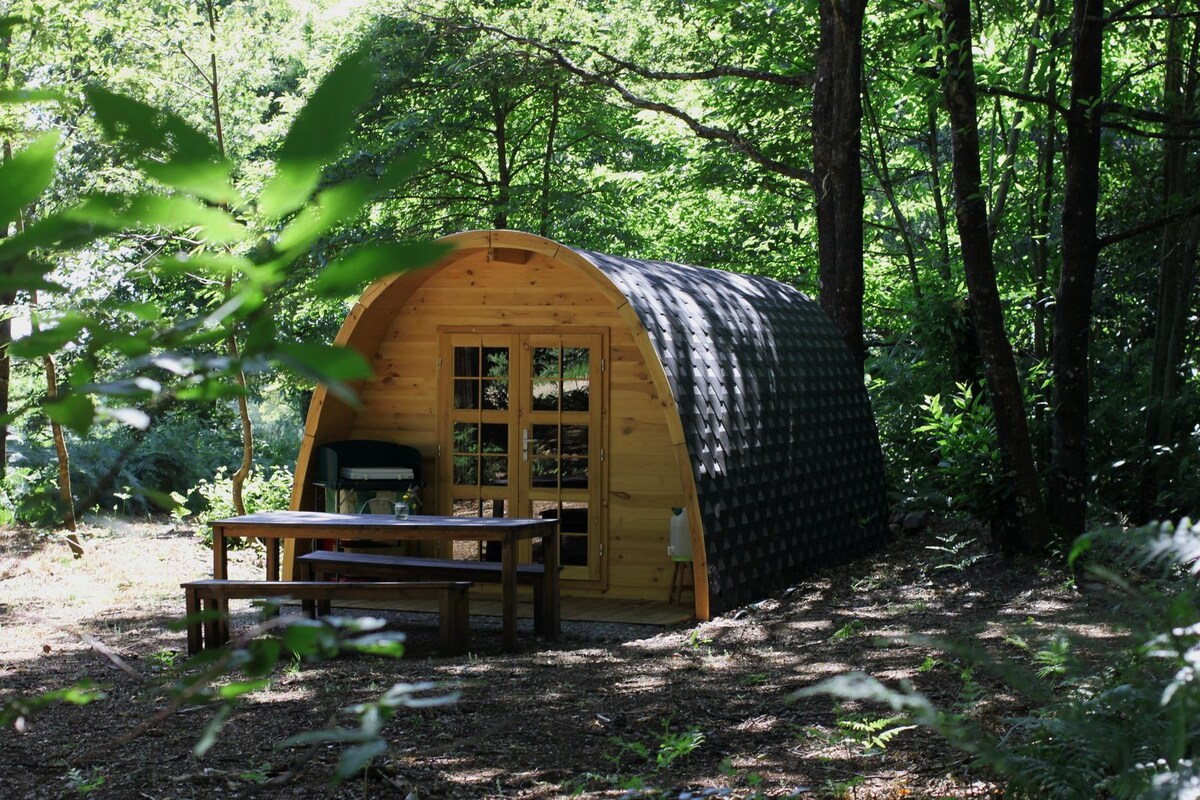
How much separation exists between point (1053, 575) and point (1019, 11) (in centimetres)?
445

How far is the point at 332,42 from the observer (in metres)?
16.0

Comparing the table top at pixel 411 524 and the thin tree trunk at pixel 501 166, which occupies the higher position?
the thin tree trunk at pixel 501 166

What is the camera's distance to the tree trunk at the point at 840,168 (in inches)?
422

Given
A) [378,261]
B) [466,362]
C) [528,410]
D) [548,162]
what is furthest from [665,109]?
[378,261]

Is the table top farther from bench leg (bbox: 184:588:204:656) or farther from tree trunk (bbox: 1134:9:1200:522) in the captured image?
tree trunk (bbox: 1134:9:1200:522)

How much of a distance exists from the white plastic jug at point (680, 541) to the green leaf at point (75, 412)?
7828mm

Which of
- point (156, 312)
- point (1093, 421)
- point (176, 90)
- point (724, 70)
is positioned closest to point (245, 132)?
point (176, 90)

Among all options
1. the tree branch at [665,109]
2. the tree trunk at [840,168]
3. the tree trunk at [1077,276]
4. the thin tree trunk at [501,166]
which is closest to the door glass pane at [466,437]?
the tree trunk at [840,168]

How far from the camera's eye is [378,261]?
0.59m

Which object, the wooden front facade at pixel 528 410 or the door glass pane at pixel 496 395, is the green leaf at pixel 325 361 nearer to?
the wooden front facade at pixel 528 410

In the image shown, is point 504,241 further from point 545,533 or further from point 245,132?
point 245,132

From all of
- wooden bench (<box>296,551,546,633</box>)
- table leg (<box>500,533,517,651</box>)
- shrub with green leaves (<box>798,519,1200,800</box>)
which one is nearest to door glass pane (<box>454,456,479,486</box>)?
wooden bench (<box>296,551,546,633</box>)

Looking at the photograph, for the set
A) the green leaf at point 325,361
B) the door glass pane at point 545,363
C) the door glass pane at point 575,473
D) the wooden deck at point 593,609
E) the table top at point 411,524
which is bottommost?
the wooden deck at point 593,609

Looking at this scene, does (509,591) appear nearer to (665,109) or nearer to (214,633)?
(214,633)
